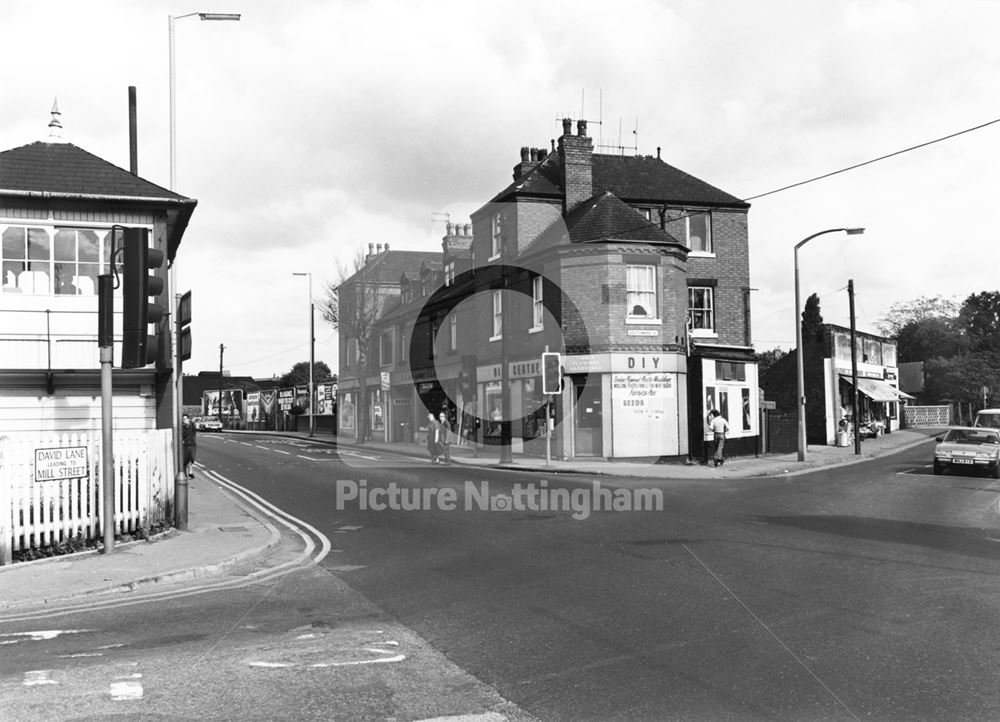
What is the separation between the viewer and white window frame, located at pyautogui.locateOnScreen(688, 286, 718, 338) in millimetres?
33250

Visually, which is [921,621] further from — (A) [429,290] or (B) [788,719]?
(A) [429,290]

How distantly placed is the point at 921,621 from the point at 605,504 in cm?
924

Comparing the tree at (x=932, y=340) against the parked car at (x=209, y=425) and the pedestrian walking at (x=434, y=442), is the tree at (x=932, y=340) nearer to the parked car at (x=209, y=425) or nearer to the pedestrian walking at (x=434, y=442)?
the parked car at (x=209, y=425)

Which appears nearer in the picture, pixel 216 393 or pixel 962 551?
pixel 962 551

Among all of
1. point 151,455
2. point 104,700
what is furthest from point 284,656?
point 151,455

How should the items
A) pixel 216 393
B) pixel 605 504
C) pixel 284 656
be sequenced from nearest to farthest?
1. pixel 284 656
2. pixel 605 504
3. pixel 216 393

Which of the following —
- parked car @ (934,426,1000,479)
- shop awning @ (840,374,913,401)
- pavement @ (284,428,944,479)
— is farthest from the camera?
shop awning @ (840,374,913,401)

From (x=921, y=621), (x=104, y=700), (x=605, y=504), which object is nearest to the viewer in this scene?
(x=104, y=700)

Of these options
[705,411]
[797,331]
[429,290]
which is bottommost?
[705,411]

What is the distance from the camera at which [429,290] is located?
149 ft

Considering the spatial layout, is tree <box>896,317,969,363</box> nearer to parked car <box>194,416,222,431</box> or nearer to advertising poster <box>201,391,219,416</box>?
parked car <box>194,416,222,431</box>
